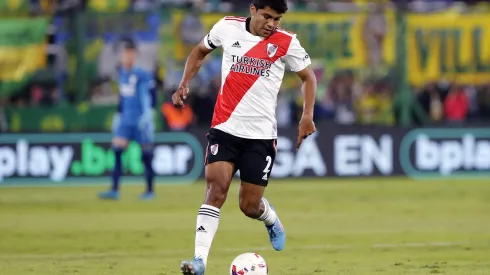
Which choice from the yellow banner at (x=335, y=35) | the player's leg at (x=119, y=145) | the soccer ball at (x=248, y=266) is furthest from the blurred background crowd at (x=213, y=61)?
the soccer ball at (x=248, y=266)

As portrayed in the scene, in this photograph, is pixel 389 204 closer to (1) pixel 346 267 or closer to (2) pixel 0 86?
(1) pixel 346 267

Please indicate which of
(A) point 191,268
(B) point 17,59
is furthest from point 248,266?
(B) point 17,59

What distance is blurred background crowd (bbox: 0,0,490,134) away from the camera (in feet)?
73.6

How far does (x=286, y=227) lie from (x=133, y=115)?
5.02 m

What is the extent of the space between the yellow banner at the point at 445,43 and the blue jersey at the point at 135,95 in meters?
8.11

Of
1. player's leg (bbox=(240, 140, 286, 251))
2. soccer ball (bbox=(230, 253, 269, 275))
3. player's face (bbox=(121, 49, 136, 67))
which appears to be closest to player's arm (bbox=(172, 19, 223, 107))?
player's leg (bbox=(240, 140, 286, 251))

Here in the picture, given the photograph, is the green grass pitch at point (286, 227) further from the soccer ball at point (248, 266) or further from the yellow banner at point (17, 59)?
the yellow banner at point (17, 59)

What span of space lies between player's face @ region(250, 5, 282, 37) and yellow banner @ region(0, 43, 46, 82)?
14.2 meters

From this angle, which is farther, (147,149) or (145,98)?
(147,149)

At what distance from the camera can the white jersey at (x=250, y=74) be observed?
9047mm

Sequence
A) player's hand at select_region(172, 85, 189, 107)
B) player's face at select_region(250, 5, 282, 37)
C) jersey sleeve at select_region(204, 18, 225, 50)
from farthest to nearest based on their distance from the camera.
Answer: jersey sleeve at select_region(204, 18, 225, 50) → player's hand at select_region(172, 85, 189, 107) → player's face at select_region(250, 5, 282, 37)

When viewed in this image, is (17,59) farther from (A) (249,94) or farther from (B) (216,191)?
(B) (216,191)

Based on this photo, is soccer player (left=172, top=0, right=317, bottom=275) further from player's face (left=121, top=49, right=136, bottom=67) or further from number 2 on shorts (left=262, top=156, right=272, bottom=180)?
player's face (left=121, top=49, right=136, bottom=67)

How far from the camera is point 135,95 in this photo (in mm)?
18172
